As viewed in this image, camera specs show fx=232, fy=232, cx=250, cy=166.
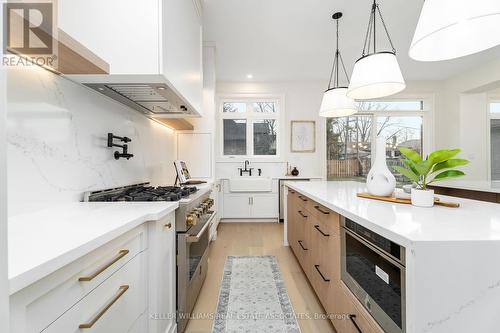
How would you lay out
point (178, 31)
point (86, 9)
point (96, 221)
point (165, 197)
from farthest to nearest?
point (178, 31), point (165, 197), point (86, 9), point (96, 221)

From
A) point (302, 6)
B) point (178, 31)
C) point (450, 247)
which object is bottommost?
point (450, 247)

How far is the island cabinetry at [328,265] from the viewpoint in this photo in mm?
1100

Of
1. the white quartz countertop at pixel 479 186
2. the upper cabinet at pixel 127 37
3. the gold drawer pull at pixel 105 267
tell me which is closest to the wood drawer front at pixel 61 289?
the gold drawer pull at pixel 105 267

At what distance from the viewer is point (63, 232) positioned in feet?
2.52

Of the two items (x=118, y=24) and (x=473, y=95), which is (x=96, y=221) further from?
(x=473, y=95)

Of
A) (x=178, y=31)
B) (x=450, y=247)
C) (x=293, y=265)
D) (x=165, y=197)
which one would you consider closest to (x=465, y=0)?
(x=450, y=247)

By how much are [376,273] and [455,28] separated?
1.17 m

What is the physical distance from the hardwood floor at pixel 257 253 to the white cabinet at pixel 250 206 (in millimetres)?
292

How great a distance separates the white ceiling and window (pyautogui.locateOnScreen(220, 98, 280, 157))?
0.57m

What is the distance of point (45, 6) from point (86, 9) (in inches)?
18.9

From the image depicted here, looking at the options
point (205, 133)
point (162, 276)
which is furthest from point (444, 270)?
point (205, 133)

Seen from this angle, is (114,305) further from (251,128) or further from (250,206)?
(251,128)

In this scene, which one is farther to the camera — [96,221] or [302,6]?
[302,6]

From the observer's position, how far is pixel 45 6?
0.78 m
